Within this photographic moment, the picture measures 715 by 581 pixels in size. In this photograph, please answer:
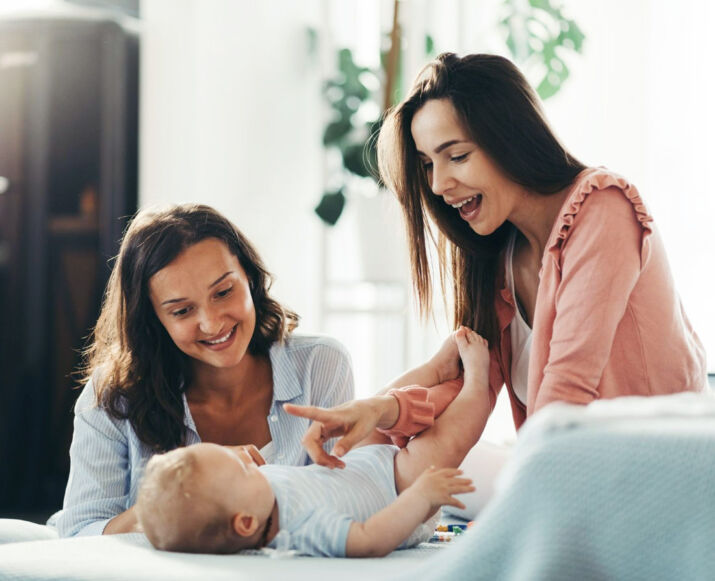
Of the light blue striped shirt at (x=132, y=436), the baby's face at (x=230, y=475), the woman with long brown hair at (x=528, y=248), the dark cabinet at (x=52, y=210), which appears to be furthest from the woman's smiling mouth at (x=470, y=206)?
the dark cabinet at (x=52, y=210)

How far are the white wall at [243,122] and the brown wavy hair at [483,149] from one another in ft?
6.47

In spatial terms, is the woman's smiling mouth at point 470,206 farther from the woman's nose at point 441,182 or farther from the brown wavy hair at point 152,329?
the brown wavy hair at point 152,329

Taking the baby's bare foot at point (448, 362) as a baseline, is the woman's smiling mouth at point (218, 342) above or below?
above

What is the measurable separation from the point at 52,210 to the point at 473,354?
2.51 meters

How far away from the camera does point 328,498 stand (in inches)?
58.0

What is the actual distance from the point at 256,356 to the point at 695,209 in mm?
2057

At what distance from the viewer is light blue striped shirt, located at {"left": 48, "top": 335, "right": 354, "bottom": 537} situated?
1.84 meters

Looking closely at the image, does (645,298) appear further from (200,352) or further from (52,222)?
(52,222)

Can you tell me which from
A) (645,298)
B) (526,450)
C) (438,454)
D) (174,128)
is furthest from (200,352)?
(174,128)

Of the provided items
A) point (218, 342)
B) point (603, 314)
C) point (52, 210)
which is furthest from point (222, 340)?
point (52, 210)

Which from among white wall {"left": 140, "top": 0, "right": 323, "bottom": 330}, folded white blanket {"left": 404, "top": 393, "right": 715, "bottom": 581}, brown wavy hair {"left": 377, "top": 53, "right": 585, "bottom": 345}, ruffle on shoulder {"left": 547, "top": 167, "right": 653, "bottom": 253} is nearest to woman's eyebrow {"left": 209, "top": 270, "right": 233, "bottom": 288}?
brown wavy hair {"left": 377, "top": 53, "right": 585, "bottom": 345}

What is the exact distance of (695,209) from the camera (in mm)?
3490

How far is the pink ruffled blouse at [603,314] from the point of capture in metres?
1.57

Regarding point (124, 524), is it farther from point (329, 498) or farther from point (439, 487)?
point (439, 487)
